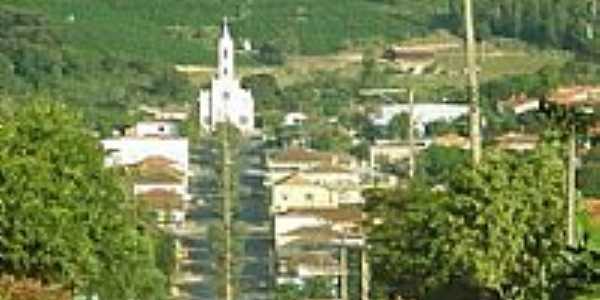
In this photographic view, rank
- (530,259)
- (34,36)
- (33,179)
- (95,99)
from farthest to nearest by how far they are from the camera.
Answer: (34,36) < (95,99) < (33,179) < (530,259)

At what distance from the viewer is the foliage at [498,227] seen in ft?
63.2

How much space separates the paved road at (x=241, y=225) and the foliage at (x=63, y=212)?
62.9 feet

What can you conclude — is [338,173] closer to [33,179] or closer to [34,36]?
[34,36]

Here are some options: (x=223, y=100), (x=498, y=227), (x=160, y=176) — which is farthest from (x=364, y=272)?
(x=223, y=100)

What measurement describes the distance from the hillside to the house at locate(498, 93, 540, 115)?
31.3m

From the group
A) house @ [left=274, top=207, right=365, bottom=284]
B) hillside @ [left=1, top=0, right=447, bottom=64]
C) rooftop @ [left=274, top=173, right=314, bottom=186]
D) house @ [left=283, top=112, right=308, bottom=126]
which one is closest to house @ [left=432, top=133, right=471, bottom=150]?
house @ [left=274, top=207, right=365, bottom=284]

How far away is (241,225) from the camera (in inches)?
2411

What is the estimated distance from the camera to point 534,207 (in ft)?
65.4

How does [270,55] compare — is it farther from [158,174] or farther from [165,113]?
[158,174]

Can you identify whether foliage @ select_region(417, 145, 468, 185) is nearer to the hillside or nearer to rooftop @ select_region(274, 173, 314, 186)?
rooftop @ select_region(274, 173, 314, 186)

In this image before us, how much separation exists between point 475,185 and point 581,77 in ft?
179

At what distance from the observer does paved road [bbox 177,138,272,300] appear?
47.3 metres

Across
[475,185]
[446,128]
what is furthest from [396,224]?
[446,128]

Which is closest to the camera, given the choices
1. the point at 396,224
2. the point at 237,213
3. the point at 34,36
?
the point at 396,224
